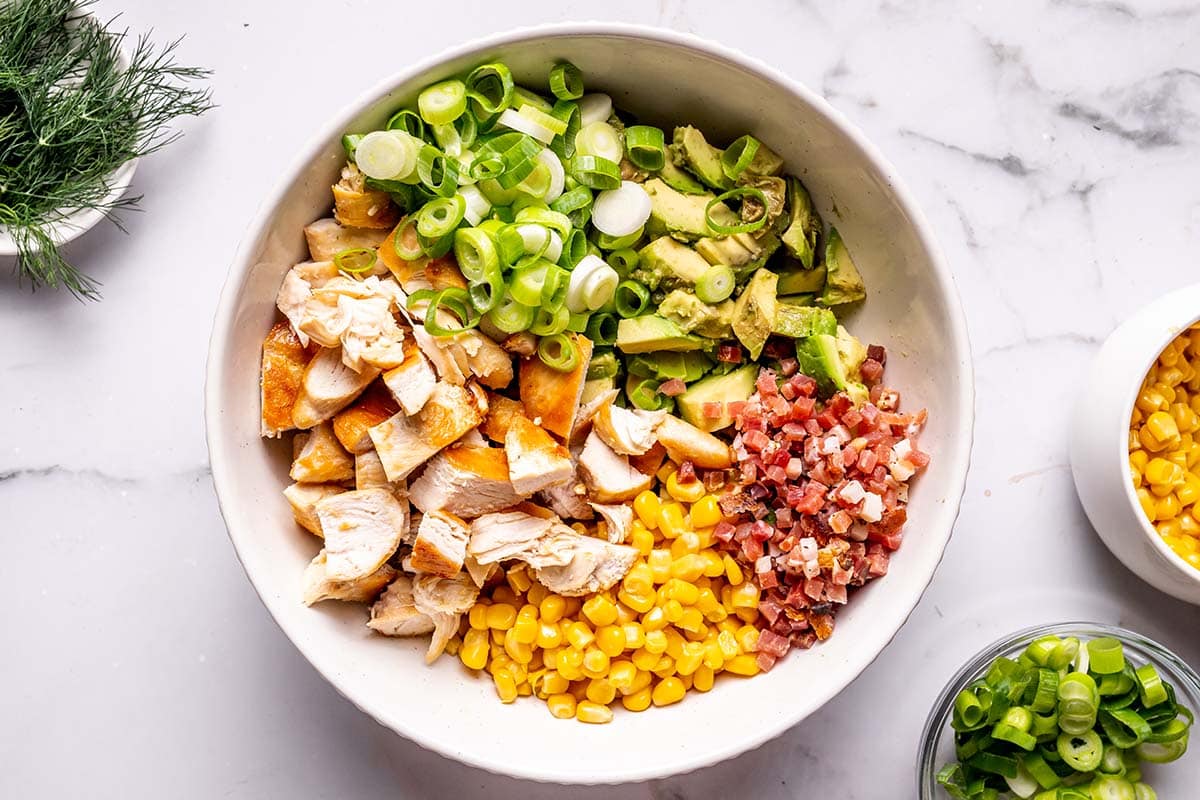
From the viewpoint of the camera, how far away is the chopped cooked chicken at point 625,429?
2.51 metres

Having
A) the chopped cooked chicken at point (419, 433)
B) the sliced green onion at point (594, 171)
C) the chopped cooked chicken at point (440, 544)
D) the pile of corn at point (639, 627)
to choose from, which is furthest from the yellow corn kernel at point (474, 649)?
the sliced green onion at point (594, 171)

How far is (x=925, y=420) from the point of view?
2.55 metres

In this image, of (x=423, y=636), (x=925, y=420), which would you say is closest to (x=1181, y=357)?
(x=925, y=420)

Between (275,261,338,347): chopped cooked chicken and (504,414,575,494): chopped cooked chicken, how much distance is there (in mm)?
551

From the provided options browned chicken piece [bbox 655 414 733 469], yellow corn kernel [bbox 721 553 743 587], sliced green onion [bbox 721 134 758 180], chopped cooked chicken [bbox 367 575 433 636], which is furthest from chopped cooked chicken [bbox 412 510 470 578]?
sliced green onion [bbox 721 134 758 180]

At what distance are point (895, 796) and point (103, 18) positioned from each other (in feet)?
10.1

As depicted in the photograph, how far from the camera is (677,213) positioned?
2561mm

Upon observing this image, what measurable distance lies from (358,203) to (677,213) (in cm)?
77

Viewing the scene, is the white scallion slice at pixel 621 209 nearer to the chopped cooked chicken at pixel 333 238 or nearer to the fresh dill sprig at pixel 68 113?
the chopped cooked chicken at pixel 333 238

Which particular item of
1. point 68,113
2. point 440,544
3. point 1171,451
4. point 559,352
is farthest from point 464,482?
point 1171,451

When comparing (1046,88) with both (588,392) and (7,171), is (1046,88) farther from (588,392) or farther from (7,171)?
(7,171)

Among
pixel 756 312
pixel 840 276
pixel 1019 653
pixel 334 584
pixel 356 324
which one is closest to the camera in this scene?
pixel 356 324

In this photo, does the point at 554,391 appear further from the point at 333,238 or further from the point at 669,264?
the point at 333,238

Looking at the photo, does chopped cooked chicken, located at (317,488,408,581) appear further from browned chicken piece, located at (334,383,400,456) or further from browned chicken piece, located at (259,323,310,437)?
browned chicken piece, located at (259,323,310,437)
